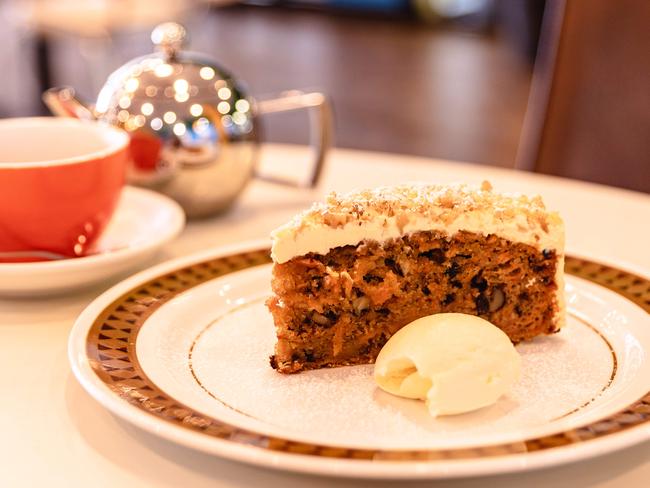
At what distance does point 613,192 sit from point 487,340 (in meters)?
0.77

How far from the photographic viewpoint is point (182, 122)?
1.38m

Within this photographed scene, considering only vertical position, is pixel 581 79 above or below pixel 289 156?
above

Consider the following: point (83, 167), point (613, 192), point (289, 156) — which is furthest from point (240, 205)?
point (613, 192)

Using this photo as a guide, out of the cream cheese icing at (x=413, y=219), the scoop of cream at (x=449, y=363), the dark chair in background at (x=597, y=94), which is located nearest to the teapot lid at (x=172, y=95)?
the cream cheese icing at (x=413, y=219)

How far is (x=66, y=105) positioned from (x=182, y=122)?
0.77 feet

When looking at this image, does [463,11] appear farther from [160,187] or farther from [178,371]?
[178,371]

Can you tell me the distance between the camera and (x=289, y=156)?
176 cm

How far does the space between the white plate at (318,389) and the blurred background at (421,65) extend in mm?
822

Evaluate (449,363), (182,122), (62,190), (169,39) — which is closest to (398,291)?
(449,363)

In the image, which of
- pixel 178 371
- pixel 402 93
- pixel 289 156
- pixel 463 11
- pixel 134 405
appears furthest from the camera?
pixel 463 11

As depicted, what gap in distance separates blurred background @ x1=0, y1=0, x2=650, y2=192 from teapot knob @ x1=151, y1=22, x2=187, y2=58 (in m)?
0.33

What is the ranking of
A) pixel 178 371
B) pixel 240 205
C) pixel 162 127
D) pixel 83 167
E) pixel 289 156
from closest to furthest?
1. pixel 178 371
2. pixel 83 167
3. pixel 162 127
4. pixel 240 205
5. pixel 289 156

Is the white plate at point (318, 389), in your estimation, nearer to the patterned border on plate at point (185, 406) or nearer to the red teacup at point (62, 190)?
the patterned border on plate at point (185, 406)

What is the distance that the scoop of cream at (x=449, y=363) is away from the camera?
81 cm
